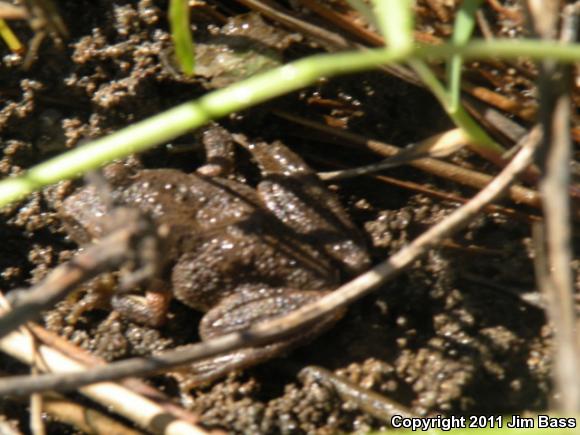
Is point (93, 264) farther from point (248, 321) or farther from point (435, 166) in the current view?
point (435, 166)

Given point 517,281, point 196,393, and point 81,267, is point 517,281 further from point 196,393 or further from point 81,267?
point 81,267

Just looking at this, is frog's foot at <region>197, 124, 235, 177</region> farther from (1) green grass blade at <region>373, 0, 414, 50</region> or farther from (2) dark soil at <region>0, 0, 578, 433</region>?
(1) green grass blade at <region>373, 0, 414, 50</region>

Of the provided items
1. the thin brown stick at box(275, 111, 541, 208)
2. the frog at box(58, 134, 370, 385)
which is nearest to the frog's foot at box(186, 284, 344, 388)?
the frog at box(58, 134, 370, 385)

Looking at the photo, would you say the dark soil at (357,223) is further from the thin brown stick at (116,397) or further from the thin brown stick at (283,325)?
the thin brown stick at (283,325)

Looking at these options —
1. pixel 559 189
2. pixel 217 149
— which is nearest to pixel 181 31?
pixel 217 149

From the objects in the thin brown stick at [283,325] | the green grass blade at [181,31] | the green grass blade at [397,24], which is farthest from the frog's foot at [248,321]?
the green grass blade at [397,24]
